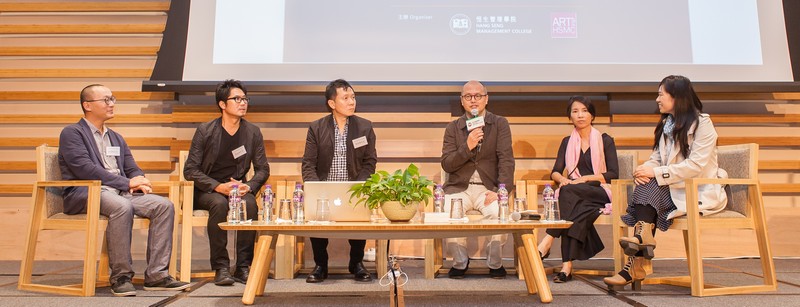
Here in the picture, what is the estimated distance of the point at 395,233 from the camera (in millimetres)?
2754

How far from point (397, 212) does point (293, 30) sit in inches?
91.7

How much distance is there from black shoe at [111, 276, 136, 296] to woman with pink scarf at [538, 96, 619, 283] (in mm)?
2233

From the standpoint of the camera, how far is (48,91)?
5.06 metres

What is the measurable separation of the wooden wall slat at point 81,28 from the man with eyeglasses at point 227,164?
58.3 inches

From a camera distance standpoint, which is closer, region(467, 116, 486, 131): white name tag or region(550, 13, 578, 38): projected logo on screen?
region(467, 116, 486, 131): white name tag

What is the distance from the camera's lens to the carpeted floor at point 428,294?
9.36 feet

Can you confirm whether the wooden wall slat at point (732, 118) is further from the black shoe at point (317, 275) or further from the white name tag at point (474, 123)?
the black shoe at point (317, 275)

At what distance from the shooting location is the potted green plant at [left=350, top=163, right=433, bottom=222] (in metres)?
2.80

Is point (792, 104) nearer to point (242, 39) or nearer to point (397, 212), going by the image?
point (397, 212)

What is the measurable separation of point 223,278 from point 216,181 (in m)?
0.65

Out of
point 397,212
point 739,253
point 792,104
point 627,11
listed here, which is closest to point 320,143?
point 397,212

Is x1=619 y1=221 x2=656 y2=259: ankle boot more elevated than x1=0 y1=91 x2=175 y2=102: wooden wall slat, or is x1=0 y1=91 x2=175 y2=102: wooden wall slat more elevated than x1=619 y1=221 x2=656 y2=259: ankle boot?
x1=0 y1=91 x2=175 y2=102: wooden wall slat

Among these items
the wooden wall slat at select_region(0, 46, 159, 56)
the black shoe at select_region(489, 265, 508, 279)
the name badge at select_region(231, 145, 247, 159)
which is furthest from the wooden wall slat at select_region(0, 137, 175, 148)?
the black shoe at select_region(489, 265, 508, 279)

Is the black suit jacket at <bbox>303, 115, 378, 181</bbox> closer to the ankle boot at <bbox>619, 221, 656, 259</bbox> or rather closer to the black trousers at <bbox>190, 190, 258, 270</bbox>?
the black trousers at <bbox>190, 190, 258, 270</bbox>
